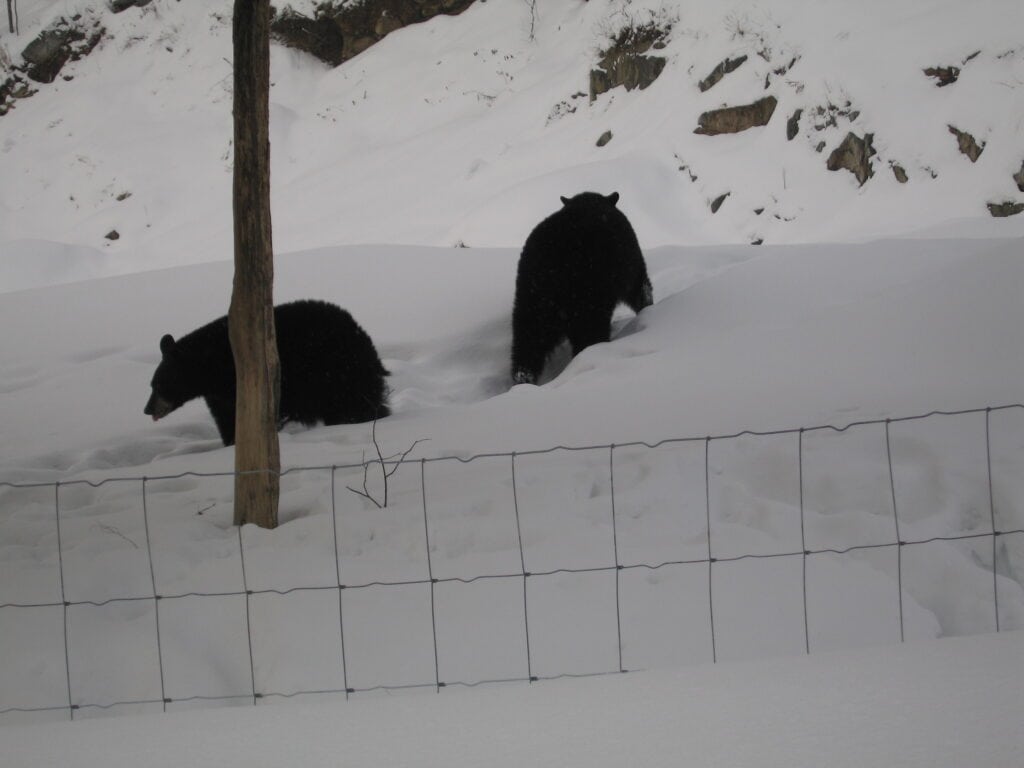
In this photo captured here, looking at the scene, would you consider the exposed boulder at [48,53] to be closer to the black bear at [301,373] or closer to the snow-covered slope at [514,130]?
the snow-covered slope at [514,130]

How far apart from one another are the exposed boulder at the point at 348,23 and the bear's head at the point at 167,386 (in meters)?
21.8

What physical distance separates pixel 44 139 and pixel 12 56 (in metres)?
3.83

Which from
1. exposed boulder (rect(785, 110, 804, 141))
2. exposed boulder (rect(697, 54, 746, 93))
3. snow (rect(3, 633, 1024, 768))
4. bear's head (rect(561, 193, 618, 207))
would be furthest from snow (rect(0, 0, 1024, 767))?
exposed boulder (rect(697, 54, 746, 93))

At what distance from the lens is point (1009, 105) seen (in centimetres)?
1149

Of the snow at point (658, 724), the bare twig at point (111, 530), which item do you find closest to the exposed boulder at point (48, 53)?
the bare twig at point (111, 530)

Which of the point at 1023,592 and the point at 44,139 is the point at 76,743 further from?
the point at 44,139

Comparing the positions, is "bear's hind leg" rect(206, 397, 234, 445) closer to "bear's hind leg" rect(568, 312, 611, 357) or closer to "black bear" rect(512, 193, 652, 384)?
"black bear" rect(512, 193, 652, 384)

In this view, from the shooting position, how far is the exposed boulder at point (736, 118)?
15.5 meters

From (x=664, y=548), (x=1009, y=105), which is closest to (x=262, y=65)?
(x=664, y=548)

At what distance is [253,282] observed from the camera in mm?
3742

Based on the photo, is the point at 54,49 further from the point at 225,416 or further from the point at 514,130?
the point at 225,416

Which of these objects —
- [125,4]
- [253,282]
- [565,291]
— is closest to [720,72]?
[565,291]

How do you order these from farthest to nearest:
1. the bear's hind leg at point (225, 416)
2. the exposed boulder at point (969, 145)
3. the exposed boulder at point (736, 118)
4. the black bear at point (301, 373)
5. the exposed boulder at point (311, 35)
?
the exposed boulder at point (311, 35)
the exposed boulder at point (736, 118)
the exposed boulder at point (969, 145)
the black bear at point (301, 373)
the bear's hind leg at point (225, 416)

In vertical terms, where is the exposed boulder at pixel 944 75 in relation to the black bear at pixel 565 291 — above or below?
above
